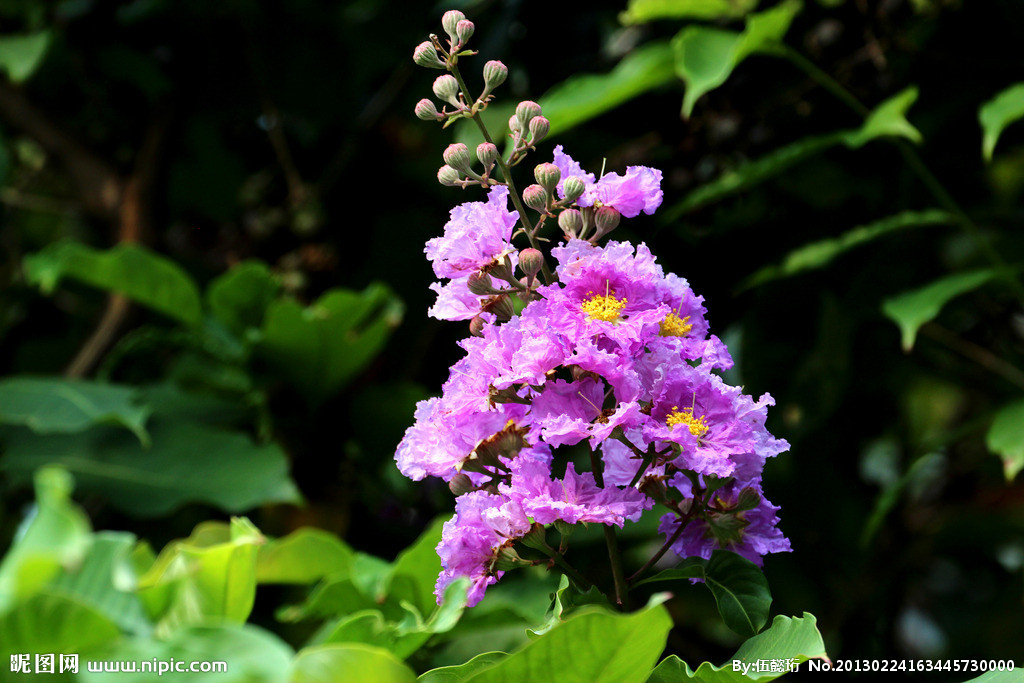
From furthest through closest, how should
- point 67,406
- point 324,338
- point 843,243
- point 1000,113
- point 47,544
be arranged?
point 324,338, point 67,406, point 843,243, point 1000,113, point 47,544

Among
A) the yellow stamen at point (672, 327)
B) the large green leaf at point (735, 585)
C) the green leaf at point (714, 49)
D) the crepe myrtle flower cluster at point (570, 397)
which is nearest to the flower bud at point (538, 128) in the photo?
the crepe myrtle flower cluster at point (570, 397)

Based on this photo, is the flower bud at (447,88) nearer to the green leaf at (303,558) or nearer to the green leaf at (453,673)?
the green leaf at (453,673)

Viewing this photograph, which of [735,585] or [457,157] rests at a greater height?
[457,157]

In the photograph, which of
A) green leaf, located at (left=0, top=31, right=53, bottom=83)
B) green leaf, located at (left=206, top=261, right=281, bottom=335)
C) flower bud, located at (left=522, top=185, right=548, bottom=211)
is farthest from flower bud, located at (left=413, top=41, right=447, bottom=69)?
green leaf, located at (left=0, top=31, right=53, bottom=83)

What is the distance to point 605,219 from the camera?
0.53 m

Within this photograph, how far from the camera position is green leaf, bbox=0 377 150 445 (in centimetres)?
114

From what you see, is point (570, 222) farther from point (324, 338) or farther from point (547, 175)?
point (324, 338)

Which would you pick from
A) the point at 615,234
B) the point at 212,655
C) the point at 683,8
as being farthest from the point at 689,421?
the point at 683,8

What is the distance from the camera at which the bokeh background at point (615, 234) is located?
124 cm

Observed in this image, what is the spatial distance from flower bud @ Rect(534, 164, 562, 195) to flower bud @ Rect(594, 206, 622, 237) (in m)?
0.03

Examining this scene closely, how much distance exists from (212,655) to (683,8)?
924 millimetres

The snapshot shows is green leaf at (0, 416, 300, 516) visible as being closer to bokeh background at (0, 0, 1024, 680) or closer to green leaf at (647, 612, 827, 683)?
bokeh background at (0, 0, 1024, 680)

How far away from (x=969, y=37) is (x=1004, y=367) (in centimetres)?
50

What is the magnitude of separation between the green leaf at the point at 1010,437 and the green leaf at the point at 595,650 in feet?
2.01
